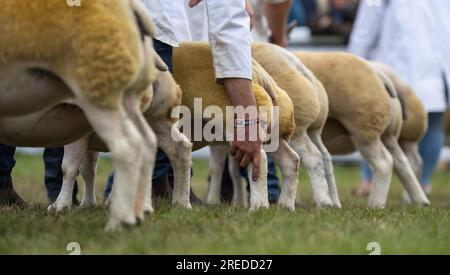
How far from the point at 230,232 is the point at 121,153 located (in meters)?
0.55

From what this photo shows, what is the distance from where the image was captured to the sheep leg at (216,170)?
20.8 ft

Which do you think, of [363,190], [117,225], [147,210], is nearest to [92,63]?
[117,225]

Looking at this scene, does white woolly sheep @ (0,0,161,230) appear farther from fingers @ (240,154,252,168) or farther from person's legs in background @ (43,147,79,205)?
person's legs in background @ (43,147,79,205)

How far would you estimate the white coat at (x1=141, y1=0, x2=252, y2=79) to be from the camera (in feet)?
14.8

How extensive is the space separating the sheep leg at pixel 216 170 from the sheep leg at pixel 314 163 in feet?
3.12

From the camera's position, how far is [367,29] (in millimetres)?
7777

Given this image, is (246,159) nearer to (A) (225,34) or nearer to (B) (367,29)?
(A) (225,34)

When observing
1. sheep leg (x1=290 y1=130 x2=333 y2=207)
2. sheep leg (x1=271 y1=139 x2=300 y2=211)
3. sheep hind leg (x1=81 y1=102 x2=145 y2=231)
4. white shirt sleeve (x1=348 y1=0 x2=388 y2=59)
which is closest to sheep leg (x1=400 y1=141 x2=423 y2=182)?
white shirt sleeve (x1=348 y1=0 x2=388 y2=59)

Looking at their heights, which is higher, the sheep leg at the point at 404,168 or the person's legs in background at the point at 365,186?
the sheep leg at the point at 404,168

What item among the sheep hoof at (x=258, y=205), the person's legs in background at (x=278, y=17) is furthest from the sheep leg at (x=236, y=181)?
the sheep hoof at (x=258, y=205)

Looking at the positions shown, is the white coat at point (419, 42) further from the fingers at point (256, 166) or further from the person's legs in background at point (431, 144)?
the fingers at point (256, 166)

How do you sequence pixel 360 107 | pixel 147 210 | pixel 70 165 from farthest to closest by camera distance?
pixel 360 107 → pixel 70 165 → pixel 147 210
